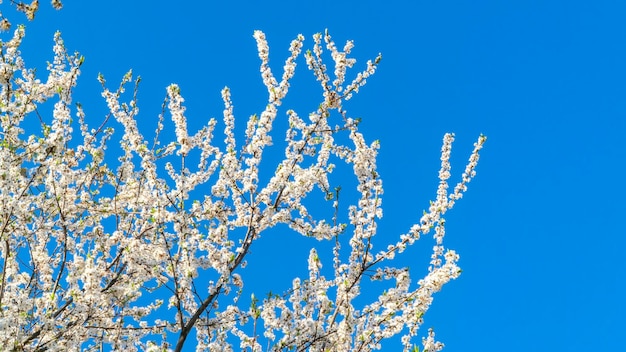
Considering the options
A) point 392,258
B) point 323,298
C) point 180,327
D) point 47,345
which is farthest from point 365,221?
point 47,345

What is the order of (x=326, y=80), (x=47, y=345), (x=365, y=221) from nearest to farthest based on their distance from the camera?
(x=47, y=345) < (x=365, y=221) < (x=326, y=80)

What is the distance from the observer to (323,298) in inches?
318

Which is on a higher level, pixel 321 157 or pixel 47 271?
pixel 321 157

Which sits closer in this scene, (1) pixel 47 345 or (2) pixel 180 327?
(1) pixel 47 345

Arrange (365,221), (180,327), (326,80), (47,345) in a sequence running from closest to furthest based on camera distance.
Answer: (47,345), (180,327), (365,221), (326,80)

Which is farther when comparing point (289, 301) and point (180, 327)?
point (289, 301)

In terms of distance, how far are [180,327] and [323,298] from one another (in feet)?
5.83

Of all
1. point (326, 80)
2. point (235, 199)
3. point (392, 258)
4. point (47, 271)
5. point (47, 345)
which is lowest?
point (47, 345)

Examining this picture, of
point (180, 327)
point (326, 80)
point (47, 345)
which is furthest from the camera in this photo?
point (326, 80)

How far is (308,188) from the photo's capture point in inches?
325

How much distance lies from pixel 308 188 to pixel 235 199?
0.96 metres

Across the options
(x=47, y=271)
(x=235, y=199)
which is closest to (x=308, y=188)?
(x=235, y=199)

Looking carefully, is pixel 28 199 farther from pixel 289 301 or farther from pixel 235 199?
pixel 289 301

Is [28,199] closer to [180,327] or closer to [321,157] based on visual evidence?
[180,327]
